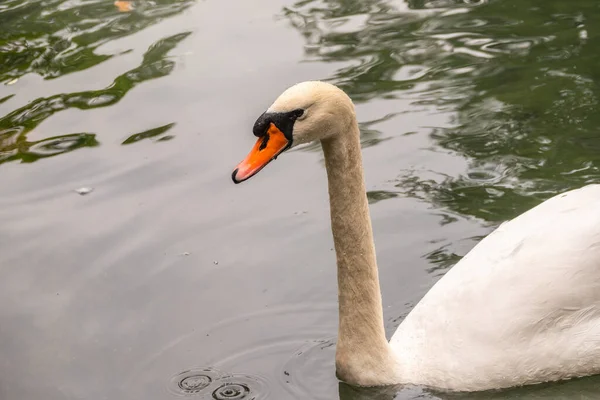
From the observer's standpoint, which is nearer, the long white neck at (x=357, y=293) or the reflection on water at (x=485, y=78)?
the long white neck at (x=357, y=293)

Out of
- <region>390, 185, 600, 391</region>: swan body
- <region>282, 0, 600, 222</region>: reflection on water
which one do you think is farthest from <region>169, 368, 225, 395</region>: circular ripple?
<region>282, 0, 600, 222</region>: reflection on water

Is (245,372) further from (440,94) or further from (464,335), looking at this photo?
(440,94)

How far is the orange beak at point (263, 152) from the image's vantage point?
17.4 ft

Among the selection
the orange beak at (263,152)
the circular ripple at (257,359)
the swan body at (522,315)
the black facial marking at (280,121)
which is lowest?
the circular ripple at (257,359)

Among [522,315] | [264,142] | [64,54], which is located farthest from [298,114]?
[64,54]

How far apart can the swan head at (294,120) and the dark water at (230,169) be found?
1473 millimetres

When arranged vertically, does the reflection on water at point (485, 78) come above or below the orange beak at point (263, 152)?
below

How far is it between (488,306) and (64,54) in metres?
7.08

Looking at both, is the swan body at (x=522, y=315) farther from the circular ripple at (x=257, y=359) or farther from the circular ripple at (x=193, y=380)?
the circular ripple at (x=193, y=380)

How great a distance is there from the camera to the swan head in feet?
17.2

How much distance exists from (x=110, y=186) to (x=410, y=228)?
8.39 feet

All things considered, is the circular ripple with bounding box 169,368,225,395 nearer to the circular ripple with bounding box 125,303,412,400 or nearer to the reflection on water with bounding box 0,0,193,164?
the circular ripple with bounding box 125,303,412,400

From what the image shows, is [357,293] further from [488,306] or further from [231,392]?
[231,392]

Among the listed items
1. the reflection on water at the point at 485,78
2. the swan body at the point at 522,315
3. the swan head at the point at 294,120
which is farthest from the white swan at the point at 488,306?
the reflection on water at the point at 485,78
